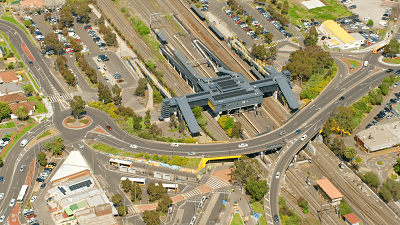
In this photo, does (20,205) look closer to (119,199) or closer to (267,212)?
(119,199)

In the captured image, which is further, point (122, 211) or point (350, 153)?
point (350, 153)

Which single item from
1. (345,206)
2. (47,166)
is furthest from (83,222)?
(345,206)

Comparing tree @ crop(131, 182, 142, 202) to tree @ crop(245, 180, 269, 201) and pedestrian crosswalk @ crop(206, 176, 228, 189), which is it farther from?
tree @ crop(245, 180, 269, 201)

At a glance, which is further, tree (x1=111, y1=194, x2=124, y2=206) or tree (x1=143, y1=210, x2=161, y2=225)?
tree (x1=111, y1=194, x2=124, y2=206)

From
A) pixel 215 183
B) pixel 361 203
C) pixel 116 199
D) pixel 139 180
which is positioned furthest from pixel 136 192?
pixel 361 203

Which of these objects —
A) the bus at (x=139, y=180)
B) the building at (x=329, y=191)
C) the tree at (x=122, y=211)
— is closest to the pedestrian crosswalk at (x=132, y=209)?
the tree at (x=122, y=211)

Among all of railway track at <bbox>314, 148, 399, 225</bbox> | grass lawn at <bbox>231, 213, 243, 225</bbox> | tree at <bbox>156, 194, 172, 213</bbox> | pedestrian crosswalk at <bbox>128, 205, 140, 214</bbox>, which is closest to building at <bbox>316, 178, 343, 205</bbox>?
railway track at <bbox>314, 148, 399, 225</bbox>

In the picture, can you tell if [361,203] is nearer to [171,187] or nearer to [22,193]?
[171,187]
